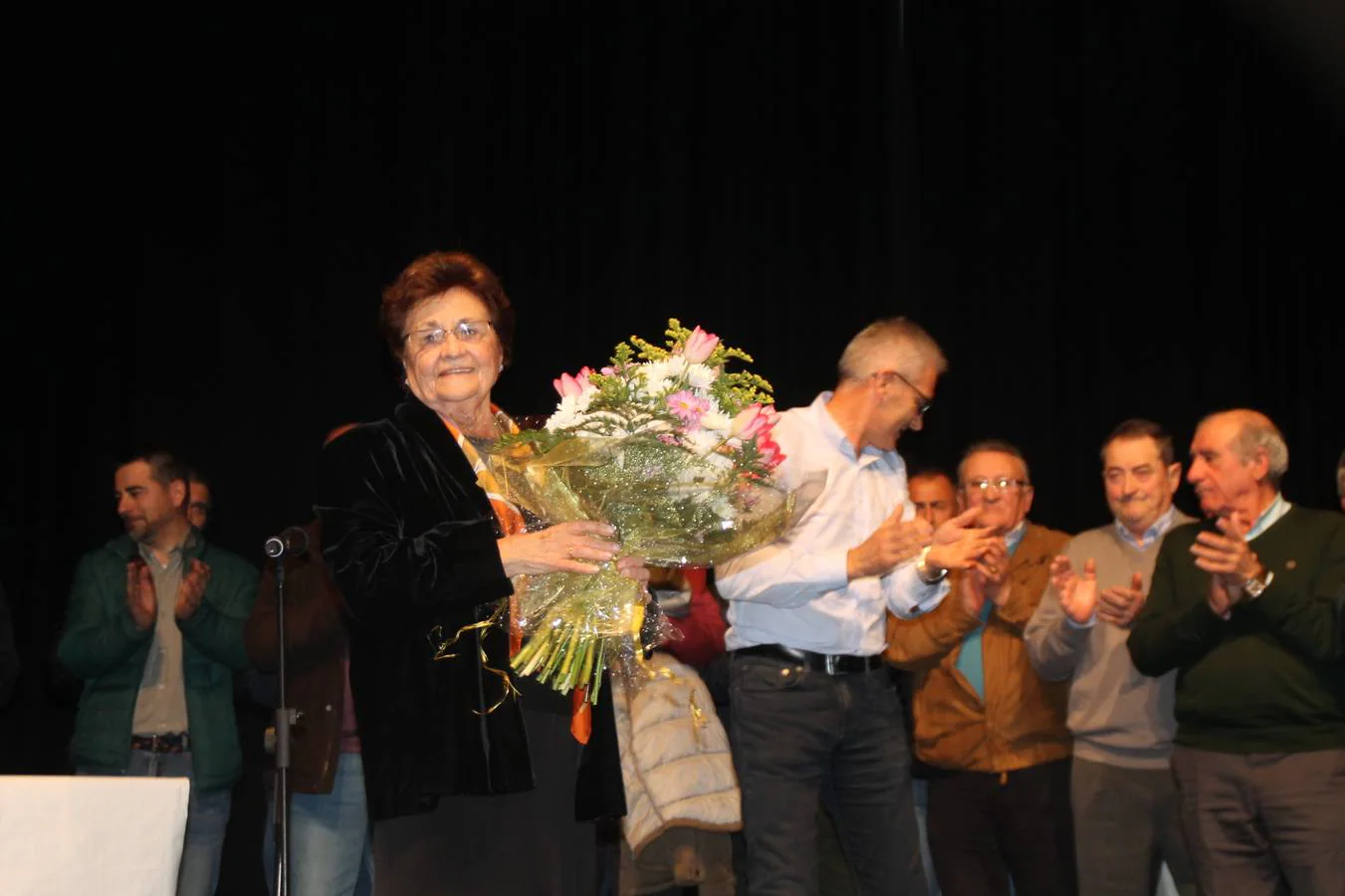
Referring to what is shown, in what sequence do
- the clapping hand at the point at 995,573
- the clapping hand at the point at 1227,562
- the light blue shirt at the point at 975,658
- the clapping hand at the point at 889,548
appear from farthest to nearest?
the light blue shirt at the point at 975,658 < the clapping hand at the point at 995,573 < the clapping hand at the point at 1227,562 < the clapping hand at the point at 889,548

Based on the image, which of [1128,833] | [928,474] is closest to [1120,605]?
[1128,833]

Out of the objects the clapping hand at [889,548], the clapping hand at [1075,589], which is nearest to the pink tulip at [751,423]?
the clapping hand at [889,548]

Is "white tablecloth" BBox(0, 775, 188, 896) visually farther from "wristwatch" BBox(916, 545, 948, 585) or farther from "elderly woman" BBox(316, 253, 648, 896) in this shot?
"wristwatch" BBox(916, 545, 948, 585)

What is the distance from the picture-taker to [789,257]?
6.16m

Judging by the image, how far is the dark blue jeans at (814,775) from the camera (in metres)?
3.43

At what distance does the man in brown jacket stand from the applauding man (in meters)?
0.08

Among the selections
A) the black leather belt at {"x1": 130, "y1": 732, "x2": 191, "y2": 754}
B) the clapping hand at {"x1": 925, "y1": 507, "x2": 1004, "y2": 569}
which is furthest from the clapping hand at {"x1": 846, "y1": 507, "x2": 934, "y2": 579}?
the black leather belt at {"x1": 130, "y1": 732, "x2": 191, "y2": 754}

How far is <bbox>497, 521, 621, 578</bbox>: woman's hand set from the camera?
85.1 inches

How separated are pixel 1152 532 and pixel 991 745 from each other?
2.96 ft

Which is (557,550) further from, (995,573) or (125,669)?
(125,669)

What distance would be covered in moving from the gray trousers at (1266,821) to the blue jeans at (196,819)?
2.91 meters

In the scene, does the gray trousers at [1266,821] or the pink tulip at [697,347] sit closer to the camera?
the pink tulip at [697,347]

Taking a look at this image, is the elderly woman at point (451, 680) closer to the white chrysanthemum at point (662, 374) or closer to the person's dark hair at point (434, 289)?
the person's dark hair at point (434, 289)

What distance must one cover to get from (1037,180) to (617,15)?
1.99 m
